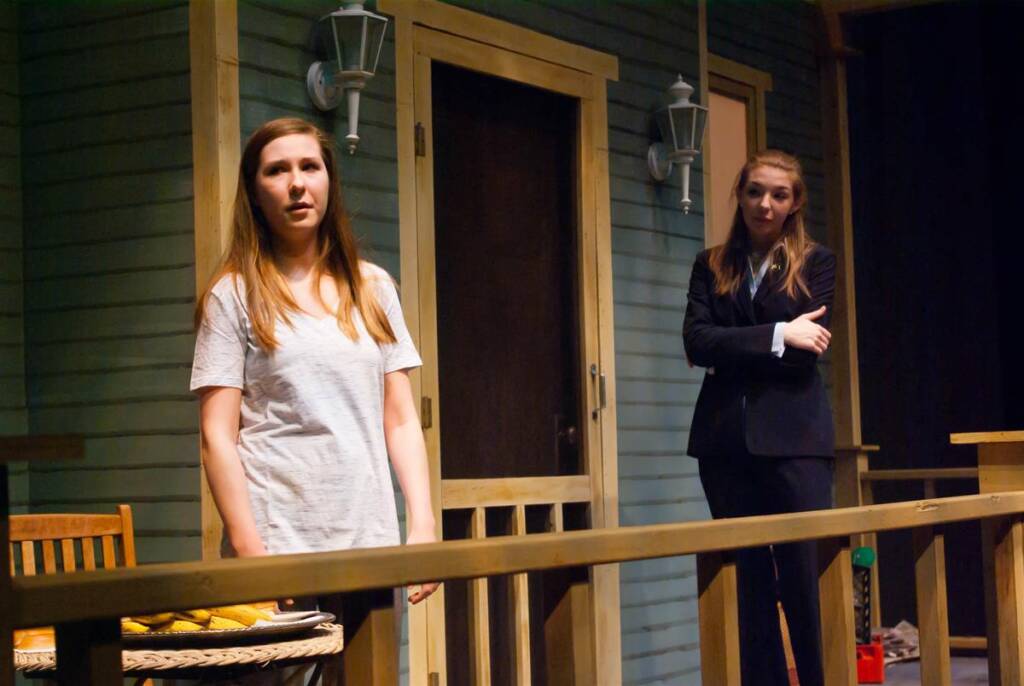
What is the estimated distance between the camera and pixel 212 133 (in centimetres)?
370

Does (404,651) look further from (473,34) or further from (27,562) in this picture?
(473,34)

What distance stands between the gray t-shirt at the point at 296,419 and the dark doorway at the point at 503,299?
217cm

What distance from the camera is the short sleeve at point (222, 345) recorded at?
7.55 feet

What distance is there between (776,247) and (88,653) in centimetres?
271

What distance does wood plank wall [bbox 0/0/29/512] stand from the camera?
13.0 feet

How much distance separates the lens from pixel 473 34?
461 cm

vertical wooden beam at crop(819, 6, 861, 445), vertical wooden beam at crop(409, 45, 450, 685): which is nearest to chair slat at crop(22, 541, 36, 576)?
vertical wooden beam at crop(409, 45, 450, 685)

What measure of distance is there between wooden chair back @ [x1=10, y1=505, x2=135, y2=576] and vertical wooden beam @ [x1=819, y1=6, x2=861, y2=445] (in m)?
4.49

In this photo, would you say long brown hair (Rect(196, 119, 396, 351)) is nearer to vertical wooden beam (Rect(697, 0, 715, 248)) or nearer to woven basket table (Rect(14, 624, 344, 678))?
woven basket table (Rect(14, 624, 344, 678))

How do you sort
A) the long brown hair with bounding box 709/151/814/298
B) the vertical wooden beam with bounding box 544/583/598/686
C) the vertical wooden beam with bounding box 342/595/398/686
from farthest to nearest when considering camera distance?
the long brown hair with bounding box 709/151/814/298 → the vertical wooden beam with bounding box 544/583/598/686 → the vertical wooden beam with bounding box 342/595/398/686

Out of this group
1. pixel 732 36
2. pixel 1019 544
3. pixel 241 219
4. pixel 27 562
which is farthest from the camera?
pixel 732 36

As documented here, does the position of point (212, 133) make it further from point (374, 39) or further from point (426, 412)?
point (426, 412)

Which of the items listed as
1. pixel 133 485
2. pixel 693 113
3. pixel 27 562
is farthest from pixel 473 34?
pixel 27 562

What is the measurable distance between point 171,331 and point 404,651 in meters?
1.15
